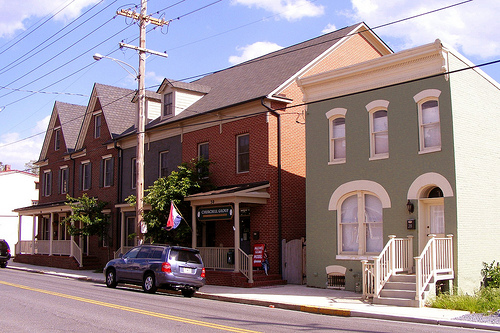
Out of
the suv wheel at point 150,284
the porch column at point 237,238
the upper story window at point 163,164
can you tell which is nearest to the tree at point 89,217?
the upper story window at point 163,164

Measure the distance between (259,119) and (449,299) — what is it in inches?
422

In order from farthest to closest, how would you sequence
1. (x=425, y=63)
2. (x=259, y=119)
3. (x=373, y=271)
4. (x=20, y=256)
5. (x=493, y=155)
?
(x=20, y=256) → (x=259, y=119) → (x=493, y=155) → (x=425, y=63) → (x=373, y=271)

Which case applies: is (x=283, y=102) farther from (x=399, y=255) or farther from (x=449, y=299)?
(x=449, y=299)

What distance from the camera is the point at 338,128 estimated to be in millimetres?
19500

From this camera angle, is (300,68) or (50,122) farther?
(50,122)

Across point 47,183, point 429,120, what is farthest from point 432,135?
point 47,183

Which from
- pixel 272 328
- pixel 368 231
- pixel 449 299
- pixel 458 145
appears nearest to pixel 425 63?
pixel 458 145

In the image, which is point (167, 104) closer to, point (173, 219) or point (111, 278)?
point (173, 219)

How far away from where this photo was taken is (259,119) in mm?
22297

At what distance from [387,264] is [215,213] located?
26.0 ft

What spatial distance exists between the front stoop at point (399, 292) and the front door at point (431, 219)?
4.40 ft

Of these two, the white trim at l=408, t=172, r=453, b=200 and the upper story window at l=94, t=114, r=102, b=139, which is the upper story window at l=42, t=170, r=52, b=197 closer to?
the upper story window at l=94, t=114, r=102, b=139

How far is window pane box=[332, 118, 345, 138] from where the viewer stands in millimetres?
19362

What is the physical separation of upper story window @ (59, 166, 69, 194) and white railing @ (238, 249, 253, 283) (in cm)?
2037
